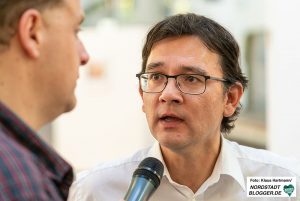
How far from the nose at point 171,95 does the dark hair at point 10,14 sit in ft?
2.08

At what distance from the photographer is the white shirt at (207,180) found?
1.38 metres

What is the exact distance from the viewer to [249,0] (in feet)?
11.6

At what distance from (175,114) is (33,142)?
2.07 ft

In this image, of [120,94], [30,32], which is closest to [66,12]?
[30,32]

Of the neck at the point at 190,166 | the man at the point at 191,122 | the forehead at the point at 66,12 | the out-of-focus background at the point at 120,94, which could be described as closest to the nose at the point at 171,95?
the man at the point at 191,122

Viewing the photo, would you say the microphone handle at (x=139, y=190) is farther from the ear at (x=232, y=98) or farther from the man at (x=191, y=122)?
the ear at (x=232, y=98)

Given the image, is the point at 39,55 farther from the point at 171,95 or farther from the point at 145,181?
the point at 171,95

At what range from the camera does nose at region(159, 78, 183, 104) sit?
129 centimetres

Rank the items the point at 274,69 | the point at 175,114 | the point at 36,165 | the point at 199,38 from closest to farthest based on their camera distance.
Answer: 1. the point at 36,165
2. the point at 175,114
3. the point at 199,38
4. the point at 274,69

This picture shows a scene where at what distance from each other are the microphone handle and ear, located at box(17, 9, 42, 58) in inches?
12.9

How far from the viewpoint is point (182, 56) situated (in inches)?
52.4

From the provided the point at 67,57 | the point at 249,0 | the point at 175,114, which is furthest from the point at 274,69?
the point at 67,57

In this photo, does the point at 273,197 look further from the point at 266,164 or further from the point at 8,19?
the point at 8,19

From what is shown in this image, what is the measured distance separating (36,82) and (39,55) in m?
0.04
